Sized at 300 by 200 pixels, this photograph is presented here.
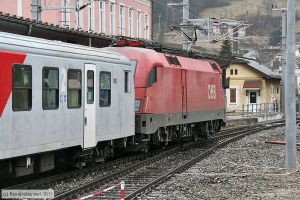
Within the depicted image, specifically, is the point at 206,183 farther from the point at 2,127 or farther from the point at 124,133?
the point at 2,127

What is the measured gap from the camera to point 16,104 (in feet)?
35.7

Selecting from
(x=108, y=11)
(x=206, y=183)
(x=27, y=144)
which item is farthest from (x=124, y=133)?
(x=108, y=11)

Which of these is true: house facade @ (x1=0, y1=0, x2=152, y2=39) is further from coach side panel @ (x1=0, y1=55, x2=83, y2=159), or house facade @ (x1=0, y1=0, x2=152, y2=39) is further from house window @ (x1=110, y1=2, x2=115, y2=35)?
coach side panel @ (x1=0, y1=55, x2=83, y2=159)

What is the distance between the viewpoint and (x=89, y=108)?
45.0 feet

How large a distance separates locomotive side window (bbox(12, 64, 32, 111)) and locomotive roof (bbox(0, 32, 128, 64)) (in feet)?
1.15

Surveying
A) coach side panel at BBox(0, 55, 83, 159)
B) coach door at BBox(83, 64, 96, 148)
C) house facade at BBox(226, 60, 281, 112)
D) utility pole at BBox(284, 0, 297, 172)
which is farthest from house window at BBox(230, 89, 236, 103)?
coach side panel at BBox(0, 55, 83, 159)

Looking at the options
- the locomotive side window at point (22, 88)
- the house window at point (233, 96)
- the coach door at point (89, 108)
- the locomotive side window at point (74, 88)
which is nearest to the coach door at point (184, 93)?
the coach door at point (89, 108)

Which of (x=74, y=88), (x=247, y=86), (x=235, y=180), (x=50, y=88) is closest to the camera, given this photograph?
(x=50, y=88)

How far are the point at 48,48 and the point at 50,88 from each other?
80 centimetres

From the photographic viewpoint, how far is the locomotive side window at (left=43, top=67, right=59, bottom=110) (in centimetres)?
1184

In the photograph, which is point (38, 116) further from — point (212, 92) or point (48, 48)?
point (212, 92)

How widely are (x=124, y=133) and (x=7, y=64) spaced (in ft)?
19.3

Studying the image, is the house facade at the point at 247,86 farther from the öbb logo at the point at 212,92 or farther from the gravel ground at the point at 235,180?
the gravel ground at the point at 235,180

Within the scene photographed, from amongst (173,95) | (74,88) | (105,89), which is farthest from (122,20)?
(74,88)
